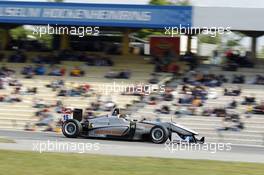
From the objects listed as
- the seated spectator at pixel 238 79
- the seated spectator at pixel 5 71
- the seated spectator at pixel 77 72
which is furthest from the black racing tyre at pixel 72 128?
the seated spectator at pixel 5 71

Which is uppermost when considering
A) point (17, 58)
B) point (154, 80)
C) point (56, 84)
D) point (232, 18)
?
point (232, 18)

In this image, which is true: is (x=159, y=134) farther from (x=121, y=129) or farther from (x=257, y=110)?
(x=257, y=110)

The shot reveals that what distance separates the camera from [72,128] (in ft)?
65.4

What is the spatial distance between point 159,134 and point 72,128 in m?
2.95

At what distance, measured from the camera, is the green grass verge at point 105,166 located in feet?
35.7

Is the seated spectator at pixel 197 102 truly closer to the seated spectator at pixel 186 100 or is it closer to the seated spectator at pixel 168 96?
the seated spectator at pixel 186 100

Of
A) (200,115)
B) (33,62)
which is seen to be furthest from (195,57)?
(33,62)

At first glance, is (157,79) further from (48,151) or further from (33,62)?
(48,151)

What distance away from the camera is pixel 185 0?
75688 mm

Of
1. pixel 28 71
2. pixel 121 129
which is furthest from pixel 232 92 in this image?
pixel 28 71

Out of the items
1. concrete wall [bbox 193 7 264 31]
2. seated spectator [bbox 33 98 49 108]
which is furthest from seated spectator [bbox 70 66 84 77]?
concrete wall [bbox 193 7 264 31]

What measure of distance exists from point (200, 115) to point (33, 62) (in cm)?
1096

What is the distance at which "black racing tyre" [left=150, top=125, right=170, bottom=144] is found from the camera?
19.0 m

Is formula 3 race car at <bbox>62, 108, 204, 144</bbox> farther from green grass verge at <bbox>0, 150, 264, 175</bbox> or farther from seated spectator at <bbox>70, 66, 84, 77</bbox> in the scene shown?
seated spectator at <bbox>70, 66, 84, 77</bbox>
